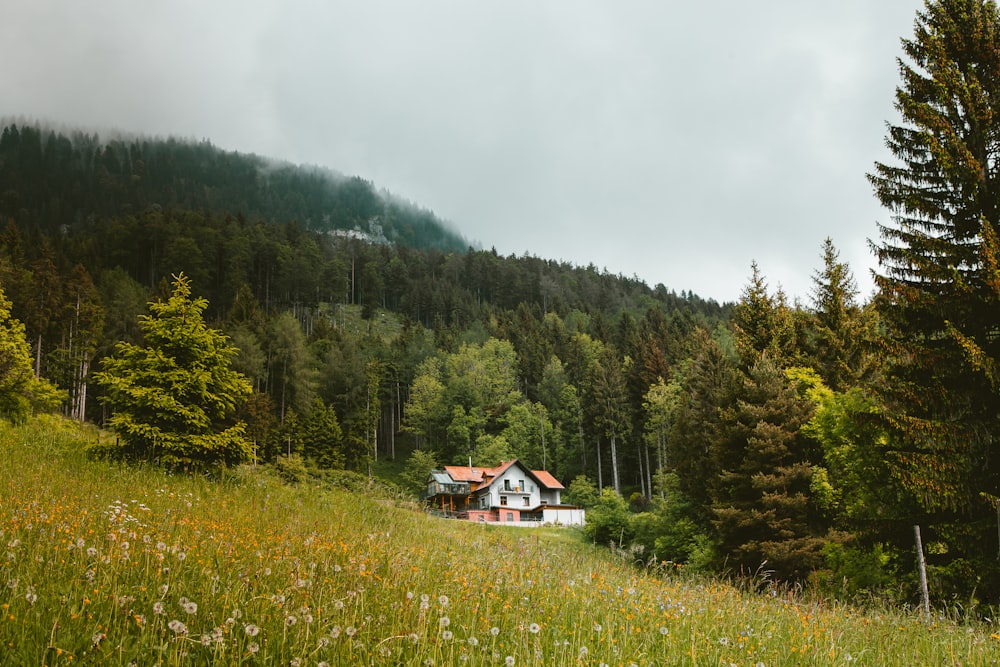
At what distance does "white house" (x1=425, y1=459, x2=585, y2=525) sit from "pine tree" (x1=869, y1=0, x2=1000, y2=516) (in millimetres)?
53346

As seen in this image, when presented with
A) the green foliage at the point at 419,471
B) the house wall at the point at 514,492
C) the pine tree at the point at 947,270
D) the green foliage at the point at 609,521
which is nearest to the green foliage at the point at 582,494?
the house wall at the point at 514,492

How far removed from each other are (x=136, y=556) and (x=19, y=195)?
8584 inches

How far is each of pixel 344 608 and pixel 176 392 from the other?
15854 millimetres

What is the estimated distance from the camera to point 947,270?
1470cm

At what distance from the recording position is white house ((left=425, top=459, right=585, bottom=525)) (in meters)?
67.1

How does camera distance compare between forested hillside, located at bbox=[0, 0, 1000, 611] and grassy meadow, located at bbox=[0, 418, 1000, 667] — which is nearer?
grassy meadow, located at bbox=[0, 418, 1000, 667]

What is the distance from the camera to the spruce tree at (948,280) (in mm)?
14094

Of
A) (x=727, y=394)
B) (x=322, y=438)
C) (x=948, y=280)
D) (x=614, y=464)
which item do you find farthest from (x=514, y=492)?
(x=948, y=280)

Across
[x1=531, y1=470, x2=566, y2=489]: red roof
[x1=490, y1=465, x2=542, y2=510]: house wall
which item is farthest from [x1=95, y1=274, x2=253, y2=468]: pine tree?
[x1=531, y1=470, x2=566, y2=489]: red roof

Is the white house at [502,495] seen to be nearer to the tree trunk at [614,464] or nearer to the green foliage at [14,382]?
the tree trunk at [614,464]

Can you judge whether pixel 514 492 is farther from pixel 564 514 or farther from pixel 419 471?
pixel 419 471

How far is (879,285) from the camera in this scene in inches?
610

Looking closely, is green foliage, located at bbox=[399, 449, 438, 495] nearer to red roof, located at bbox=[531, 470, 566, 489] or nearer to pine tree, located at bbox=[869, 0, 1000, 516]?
red roof, located at bbox=[531, 470, 566, 489]

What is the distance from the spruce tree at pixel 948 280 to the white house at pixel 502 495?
175ft
